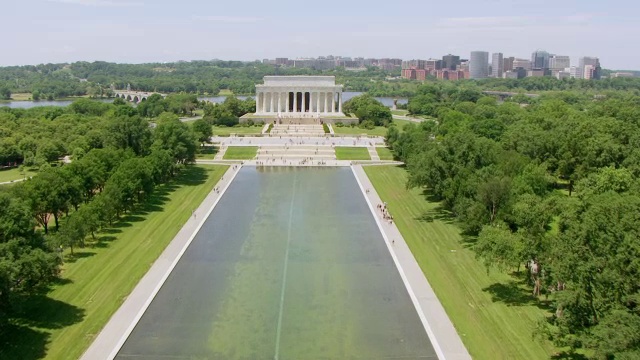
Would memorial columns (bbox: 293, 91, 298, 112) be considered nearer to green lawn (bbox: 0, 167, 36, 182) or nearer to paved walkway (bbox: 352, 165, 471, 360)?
green lawn (bbox: 0, 167, 36, 182)

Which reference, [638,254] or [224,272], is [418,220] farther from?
[638,254]

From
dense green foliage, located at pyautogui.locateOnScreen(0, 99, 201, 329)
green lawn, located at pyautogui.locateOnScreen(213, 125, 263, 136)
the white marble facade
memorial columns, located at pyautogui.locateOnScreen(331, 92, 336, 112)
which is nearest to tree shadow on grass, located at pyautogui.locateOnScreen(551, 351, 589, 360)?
dense green foliage, located at pyautogui.locateOnScreen(0, 99, 201, 329)

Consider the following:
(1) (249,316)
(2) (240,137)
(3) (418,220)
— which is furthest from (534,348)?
(2) (240,137)

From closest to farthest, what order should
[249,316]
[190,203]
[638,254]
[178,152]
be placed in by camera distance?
1. [638,254]
2. [249,316]
3. [190,203]
4. [178,152]

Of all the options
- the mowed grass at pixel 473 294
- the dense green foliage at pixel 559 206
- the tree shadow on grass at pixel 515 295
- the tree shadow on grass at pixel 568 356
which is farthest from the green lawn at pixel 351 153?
the tree shadow on grass at pixel 568 356

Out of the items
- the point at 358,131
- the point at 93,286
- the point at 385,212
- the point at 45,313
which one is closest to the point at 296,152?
the point at 358,131

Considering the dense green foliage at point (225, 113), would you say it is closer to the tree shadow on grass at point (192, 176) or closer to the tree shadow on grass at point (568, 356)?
the tree shadow on grass at point (192, 176)
